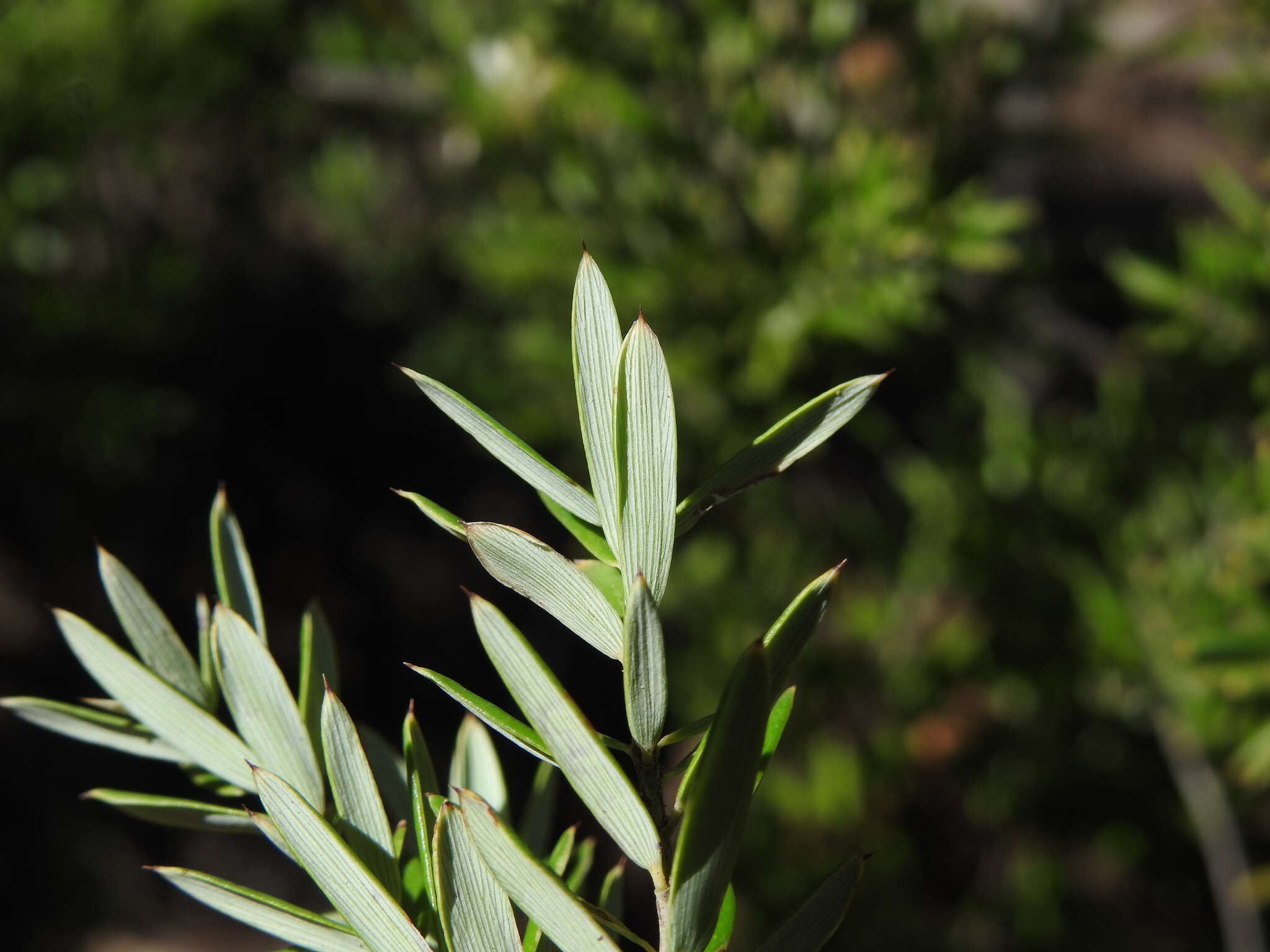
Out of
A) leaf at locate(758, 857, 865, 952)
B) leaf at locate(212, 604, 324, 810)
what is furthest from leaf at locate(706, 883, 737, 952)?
leaf at locate(212, 604, 324, 810)

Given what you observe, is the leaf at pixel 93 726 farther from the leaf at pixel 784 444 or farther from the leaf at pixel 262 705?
the leaf at pixel 784 444

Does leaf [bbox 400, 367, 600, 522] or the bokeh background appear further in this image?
the bokeh background

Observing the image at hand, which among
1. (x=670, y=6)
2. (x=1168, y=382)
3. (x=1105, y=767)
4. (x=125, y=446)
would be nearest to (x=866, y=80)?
(x=670, y=6)

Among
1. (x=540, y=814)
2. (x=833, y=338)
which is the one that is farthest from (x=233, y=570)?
(x=833, y=338)

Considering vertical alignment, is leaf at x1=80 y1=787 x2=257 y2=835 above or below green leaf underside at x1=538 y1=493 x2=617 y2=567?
below

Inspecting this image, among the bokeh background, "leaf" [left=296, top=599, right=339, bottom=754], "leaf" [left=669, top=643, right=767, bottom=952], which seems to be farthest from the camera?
the bokeh background

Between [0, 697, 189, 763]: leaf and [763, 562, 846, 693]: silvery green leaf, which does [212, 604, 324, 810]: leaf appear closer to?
[0, 697, 189, 763]: leaf

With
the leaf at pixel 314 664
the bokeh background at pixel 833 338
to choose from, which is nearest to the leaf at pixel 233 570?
the leaf at pixel 314 664
